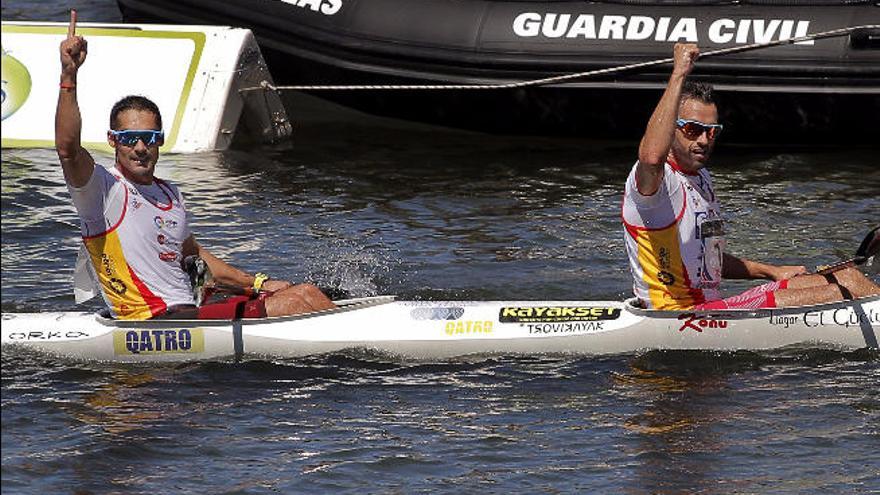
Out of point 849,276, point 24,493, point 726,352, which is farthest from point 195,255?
point 849,276

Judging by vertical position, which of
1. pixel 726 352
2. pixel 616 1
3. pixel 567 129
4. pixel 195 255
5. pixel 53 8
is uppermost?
pixel 53 8

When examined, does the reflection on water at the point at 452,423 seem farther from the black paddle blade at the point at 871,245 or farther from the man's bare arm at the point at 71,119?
the man's bare arm at the point at 71,119

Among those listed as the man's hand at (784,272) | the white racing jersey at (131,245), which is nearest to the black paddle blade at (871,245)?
the man's hand at (784,272)

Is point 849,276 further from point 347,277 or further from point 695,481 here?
point 347,277

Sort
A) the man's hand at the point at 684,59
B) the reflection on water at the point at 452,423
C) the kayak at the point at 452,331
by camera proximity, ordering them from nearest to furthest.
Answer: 1. the reflection on water at the point at 452,423
2. the man's hand at the point at 684,59
3. the kayak at the point at 452,331

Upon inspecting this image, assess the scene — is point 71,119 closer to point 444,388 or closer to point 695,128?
point 444,388

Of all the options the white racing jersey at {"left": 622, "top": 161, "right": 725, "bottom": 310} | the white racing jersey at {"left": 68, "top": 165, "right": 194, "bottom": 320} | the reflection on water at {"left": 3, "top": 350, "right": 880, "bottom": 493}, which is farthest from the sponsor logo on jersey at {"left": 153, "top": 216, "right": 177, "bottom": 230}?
the white racing jersey at {"left": 622, "top": 161, "right": 725, "bottom": 310}

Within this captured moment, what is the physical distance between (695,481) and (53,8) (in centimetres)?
1109

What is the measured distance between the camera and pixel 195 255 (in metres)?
7.70

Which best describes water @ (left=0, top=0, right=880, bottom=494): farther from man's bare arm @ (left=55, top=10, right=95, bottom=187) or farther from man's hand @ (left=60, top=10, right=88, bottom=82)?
man's hand @ (left=60, top=10, right=88, bottom=82)

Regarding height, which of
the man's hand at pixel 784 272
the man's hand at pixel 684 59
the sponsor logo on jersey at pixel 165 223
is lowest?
the man's hand at pixel 784 272

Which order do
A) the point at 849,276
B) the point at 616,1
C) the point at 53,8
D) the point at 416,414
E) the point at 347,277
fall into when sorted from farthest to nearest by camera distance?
the point at 53,8 → the point at 616,1 → the point at 347,277 → the point at 849,276 → the point at 416,414

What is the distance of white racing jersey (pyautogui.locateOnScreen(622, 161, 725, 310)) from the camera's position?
725cm

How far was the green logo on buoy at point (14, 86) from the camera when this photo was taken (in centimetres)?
1208
